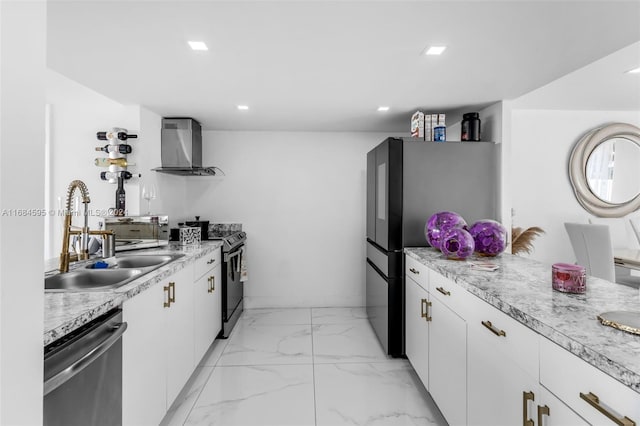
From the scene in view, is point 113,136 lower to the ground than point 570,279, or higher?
higher

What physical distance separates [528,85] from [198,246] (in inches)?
118

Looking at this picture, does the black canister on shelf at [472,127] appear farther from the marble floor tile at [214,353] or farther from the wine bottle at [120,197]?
the wine bottle at [120,197]

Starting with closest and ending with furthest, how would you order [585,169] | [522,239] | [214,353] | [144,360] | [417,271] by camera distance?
[144,360]
[417,271]
[214,353]
[522,239]
[585,169]

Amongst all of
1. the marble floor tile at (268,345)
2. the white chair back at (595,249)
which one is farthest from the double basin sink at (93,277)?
the white chair back at (595,249)

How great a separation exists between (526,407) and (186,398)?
208cm

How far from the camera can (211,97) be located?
2.81m

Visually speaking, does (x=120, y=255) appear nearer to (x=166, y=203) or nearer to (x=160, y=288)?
(x=160, y=288)

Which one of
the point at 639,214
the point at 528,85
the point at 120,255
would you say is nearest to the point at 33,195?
the point at 120,255

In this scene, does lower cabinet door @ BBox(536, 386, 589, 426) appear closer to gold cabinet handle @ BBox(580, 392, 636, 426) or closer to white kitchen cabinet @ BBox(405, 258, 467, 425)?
gold cabinet handle @ BBox(580, 392, 636, 426)

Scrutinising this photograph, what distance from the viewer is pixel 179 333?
2117 millimetres

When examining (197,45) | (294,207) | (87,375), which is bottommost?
(87,375)

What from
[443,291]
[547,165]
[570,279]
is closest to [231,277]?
[443,291]

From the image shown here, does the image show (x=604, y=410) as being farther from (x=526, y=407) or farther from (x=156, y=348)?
(x=156, y=348)

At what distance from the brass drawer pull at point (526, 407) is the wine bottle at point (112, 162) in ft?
10.9
